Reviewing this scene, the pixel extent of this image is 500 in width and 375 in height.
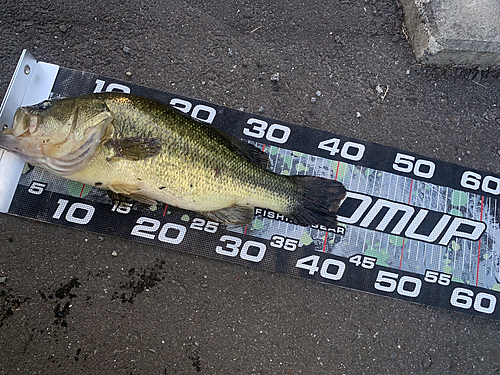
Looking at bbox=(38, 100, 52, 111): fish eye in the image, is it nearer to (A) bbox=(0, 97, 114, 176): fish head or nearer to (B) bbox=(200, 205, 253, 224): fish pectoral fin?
(A) bbox=(0, 97, 114, 176): fish head

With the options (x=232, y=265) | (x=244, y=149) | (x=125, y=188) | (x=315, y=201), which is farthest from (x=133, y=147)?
(x=315, y=201)

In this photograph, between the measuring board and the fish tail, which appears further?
the measuring board

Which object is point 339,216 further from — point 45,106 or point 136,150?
point 45,106

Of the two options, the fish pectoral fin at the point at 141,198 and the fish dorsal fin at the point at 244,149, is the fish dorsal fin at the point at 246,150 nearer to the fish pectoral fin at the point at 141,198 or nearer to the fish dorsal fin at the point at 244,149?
the fish dorsal fin at the point at 244,149

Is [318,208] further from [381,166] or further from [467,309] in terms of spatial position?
[467,309]

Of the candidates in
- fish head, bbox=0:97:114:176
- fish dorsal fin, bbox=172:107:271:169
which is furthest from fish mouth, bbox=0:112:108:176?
fish dorsal fin, bbox=172:107:271:169

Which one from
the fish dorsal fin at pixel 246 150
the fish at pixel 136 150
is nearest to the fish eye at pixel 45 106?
the fish at pixel 136 150
